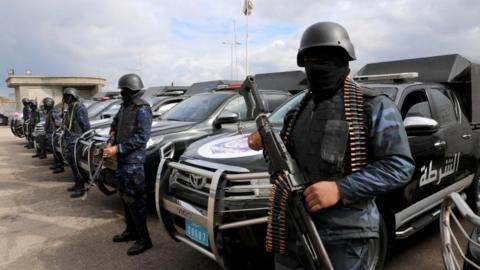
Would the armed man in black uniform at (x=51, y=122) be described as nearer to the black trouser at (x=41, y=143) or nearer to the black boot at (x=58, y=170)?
the black boot at (x=58, y=170)

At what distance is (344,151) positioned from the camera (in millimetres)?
1671

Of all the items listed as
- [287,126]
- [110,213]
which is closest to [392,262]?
[287,126]

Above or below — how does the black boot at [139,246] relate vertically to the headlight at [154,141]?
below

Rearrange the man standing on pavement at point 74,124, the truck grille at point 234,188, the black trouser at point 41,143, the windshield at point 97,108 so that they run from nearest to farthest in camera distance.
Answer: the truck grille at point 234,188 → the man standing on pavement at point 74,124 → the black trouser at point 41,143 → the windshield at point 97,108

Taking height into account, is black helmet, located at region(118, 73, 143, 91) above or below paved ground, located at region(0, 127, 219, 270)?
above

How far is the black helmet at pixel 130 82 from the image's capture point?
13.4ft

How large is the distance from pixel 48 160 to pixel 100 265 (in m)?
7.67

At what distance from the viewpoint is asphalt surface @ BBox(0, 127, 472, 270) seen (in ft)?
12.1

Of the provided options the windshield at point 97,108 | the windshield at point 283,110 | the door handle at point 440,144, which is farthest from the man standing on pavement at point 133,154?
the windshield at point 97,108

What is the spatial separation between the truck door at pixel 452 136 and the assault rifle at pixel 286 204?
2.54 metres

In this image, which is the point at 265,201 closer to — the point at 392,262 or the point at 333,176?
the point at 333,176

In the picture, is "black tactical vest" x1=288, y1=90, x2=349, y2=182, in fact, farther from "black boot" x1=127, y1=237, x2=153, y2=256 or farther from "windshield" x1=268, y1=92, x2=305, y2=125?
"black boot" x1=127, y1=237, x2=153, y2=256

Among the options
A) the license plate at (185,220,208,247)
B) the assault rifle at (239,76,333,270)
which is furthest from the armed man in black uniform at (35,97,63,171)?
the assault rifle at (239,76,333,270)

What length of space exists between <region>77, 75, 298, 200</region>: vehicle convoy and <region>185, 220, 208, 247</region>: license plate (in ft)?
4.65
